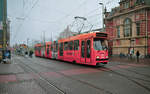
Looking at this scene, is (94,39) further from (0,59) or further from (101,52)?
(0,59)

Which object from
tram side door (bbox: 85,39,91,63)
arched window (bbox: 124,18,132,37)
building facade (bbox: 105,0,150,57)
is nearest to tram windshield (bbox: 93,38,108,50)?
tram side door (bbox: 85,39,91,63)

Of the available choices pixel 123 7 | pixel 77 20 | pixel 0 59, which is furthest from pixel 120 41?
pixel 0 59

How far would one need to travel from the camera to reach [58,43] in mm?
19969

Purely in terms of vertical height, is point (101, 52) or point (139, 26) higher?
point (139, 26)

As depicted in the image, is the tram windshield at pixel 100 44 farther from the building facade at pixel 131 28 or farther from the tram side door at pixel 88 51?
the building facade at pixel 131 28

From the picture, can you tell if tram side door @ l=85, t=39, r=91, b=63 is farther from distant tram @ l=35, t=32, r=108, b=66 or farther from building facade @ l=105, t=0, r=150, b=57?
building facade @ l=105, t=0, r=150, b=57

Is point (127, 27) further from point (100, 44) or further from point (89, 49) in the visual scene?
point (89, 49)

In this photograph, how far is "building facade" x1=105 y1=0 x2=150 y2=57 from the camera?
2884 cm

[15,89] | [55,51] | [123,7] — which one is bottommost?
[15,89]

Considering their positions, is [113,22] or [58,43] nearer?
[58,43]

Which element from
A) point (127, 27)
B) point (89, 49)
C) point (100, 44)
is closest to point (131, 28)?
point (127, 27)

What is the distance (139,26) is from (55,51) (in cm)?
1992

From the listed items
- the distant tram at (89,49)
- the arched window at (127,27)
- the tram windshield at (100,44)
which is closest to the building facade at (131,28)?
the arched window at (127,27)

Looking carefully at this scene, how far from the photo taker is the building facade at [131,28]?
28844mm
